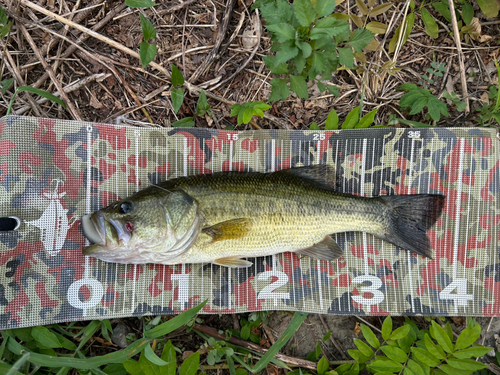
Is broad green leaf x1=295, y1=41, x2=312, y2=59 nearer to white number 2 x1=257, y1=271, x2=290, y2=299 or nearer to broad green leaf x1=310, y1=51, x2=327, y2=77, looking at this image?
broad green leaf x1=310, y1=51, x2=327, y2=77

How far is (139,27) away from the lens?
12.2 feet

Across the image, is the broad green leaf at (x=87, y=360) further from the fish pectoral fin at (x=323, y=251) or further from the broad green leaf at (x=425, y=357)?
the broad green leaf at (x=425, y=357)

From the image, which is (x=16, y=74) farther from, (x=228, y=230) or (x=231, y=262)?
(x=231, y=262)

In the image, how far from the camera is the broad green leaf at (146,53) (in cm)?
331

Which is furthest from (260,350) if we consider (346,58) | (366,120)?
(346,58)

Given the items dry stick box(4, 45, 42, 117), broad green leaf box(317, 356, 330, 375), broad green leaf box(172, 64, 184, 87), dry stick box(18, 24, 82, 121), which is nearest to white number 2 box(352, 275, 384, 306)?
broad green leaf box(317, 356, 330, 375)

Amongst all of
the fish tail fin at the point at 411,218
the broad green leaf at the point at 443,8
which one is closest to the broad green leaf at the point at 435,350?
the fish tail fin at the point at 411,218

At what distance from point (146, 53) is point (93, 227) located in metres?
1.86

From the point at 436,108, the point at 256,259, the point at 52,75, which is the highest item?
the point at 52,75

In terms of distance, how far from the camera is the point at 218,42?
3676 millimetres

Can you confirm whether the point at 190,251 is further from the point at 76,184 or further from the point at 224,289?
the point at 76,184

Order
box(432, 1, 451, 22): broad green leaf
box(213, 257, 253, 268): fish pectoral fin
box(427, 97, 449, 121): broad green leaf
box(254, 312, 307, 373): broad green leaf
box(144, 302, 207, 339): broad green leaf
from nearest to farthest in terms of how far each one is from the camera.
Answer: box(144, 302, 207, 339): broad green leaf → box(254, 312, 307, 373): broad green leaf → box(213, 257, 253, 268): fish pectoral fin → box(427, 97, 449, 121): broad green leaf → box(432, 1, 451, 22): broad green leaf

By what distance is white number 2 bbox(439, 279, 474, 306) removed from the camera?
3480 mm

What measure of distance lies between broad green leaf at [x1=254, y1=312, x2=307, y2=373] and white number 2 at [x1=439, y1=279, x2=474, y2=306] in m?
1.59
